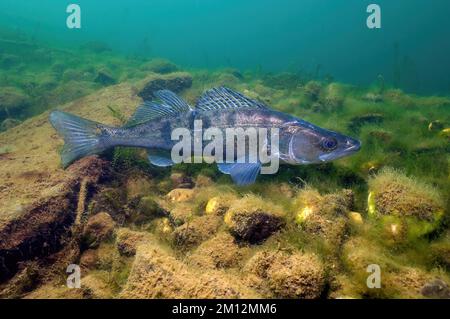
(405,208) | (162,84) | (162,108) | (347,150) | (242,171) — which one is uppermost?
(162,84)

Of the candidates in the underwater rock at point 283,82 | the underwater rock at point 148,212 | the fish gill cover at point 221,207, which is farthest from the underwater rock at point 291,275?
the underwater rock at point 283,82

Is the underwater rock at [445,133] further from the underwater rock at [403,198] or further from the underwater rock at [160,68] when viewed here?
the underwater rock at [160,68]

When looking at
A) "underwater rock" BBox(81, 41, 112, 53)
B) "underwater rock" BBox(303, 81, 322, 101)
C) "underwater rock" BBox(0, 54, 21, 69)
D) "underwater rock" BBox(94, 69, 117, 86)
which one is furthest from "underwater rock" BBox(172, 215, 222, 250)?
"underwater rock" BBox(81, 41, 112, 53)

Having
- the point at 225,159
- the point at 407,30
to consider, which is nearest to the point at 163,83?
the point at 225,159

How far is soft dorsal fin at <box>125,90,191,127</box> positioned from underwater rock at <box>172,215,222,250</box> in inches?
98.6

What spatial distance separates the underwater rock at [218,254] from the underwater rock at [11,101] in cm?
1153

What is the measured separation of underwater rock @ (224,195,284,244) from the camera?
380cm

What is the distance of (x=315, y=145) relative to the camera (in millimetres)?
4938

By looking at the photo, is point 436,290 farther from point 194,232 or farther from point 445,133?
point 445,133

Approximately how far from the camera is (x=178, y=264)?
316 centimetres

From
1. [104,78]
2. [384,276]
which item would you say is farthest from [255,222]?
[104,78]

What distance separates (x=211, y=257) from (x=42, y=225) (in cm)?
276

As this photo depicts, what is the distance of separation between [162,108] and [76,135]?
1.70 meters
